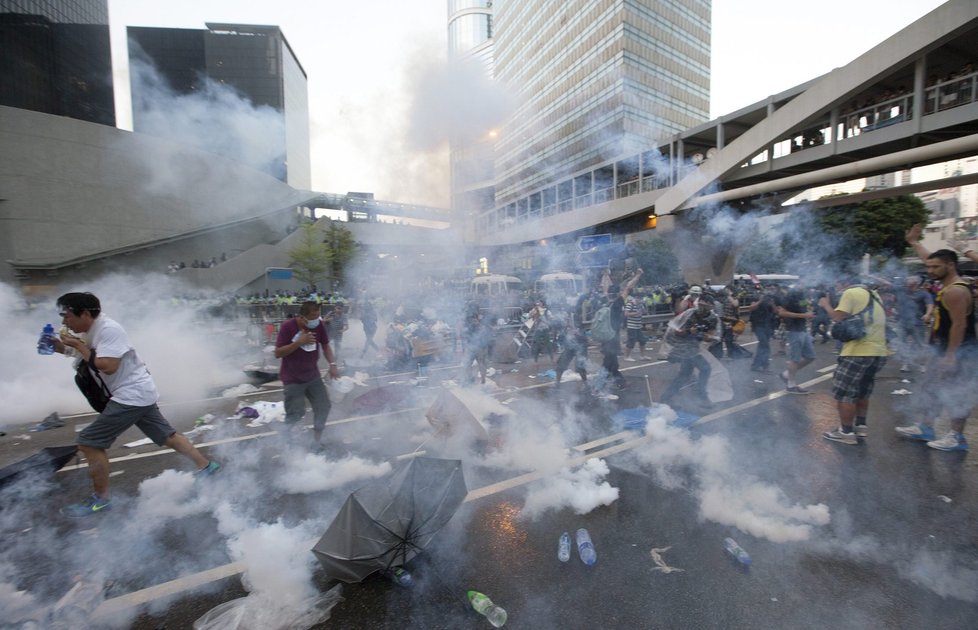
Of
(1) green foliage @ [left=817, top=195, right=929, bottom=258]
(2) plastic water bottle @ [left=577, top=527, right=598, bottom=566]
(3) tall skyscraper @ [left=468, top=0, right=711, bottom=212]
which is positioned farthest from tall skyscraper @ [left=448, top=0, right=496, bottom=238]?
(1) green foliage @ [left=817, top=195, right=929, bottom=258]

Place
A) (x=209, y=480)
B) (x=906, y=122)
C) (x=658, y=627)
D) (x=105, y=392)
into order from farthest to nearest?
(x=906, y=122)
(x=209, y=480)
(x=105, y=392)
(x=658, y=627)

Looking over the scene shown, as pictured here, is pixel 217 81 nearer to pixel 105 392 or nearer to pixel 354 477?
pixel 105 392

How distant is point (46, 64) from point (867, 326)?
28.3 meters

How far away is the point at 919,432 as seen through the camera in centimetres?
394

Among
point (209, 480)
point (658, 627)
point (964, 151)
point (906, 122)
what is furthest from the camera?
point (906, 122)

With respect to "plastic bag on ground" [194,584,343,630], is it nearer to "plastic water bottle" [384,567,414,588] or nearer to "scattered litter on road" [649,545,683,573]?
"plastic water bottle" [384,567,414,588]

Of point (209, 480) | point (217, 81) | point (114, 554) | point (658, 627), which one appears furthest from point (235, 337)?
point (658, 627)

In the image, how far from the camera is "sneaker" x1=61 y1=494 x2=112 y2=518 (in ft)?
8.99

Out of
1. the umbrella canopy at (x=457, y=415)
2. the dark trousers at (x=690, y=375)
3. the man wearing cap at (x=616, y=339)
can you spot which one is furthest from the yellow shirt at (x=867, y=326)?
the umbrella canopy at (x=457, y=415)

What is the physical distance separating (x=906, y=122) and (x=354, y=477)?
20.9 meters

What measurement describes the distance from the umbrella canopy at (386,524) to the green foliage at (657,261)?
25.2 m

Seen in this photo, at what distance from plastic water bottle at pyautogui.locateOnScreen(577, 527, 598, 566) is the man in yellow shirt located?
2.89 m

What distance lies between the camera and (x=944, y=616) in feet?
6.06

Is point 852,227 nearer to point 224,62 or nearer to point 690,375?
point 690,375
